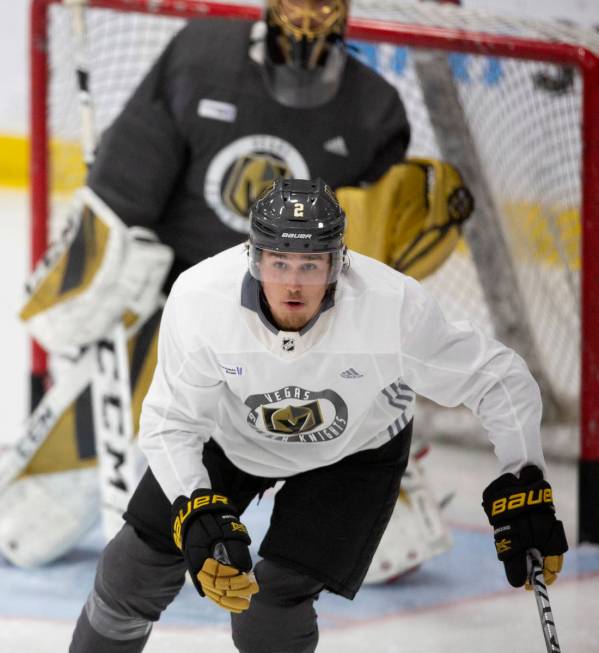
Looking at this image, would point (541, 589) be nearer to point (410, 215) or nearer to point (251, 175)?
point (410, 215)

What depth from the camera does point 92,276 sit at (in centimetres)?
275

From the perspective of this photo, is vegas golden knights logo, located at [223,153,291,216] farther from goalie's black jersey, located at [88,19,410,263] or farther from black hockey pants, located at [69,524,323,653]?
black hockey pants, located at [69,524,323,653]

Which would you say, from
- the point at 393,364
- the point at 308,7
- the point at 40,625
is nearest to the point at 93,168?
the point at 308,7

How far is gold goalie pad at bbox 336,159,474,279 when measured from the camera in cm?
269

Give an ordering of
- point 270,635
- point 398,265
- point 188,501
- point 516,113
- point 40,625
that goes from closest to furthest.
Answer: point 188,501 < point 270,635 < point 40,625 < point 398,265 < point 516,113

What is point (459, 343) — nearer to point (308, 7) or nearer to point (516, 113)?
point (308, 7)

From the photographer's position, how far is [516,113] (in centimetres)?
332

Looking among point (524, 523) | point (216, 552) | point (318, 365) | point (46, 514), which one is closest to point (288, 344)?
point (318, 365)

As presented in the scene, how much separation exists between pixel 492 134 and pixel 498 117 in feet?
0.16

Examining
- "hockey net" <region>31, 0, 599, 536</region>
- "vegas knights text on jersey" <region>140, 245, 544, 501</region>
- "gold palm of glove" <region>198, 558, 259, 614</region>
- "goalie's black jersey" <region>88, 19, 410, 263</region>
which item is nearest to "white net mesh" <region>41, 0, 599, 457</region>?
"hockey net" <region>31, 0, 599, 536</region>

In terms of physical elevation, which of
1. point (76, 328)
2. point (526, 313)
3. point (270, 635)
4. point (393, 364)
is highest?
point (393, 364)

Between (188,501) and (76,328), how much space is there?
107cm

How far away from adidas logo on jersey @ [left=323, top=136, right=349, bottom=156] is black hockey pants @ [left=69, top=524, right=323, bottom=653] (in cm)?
109

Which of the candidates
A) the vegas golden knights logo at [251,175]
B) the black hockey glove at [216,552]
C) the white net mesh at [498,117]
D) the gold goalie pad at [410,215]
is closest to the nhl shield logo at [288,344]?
the black hockey glove at [216,552]
